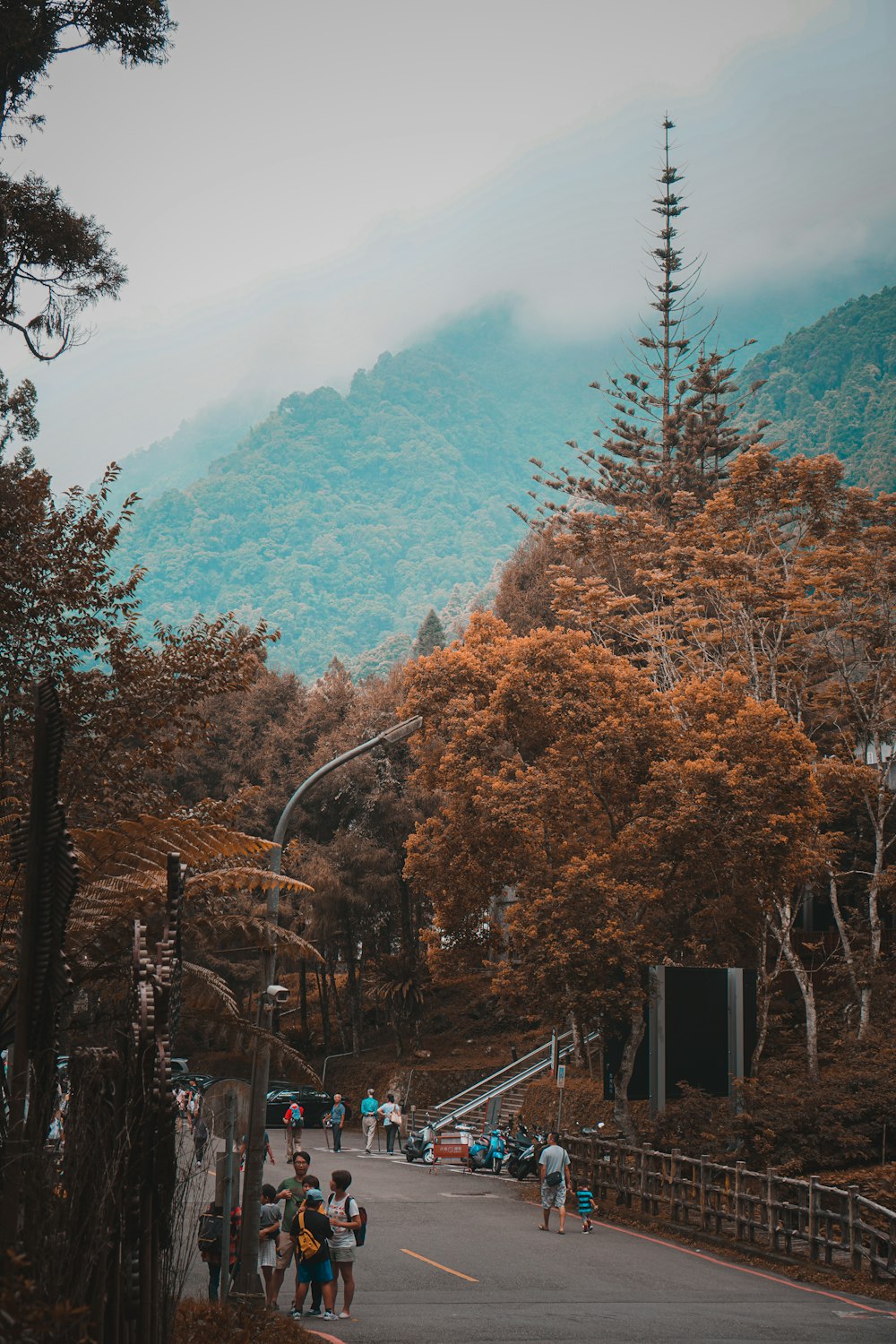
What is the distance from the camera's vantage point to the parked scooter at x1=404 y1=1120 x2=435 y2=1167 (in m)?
30.7

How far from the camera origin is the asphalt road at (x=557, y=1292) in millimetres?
13594

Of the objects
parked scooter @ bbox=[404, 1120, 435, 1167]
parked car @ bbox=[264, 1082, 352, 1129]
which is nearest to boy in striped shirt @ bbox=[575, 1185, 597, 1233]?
parked scooter @ bbox=[404, 1120, 435, 1167]

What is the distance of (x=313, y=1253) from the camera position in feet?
45.5

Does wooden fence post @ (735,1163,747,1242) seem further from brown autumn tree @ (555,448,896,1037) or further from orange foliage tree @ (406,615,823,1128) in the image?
brown autumn tree @ (555,448,896,1037)

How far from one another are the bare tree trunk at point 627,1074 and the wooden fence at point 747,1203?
0.39m

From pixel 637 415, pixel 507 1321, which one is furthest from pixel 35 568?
pixel 637 415

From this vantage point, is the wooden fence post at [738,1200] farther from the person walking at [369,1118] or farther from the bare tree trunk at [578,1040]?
the person walking at [369,1118]

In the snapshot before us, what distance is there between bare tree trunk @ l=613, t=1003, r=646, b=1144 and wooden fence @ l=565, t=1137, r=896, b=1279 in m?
0.39

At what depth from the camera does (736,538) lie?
32406 mm

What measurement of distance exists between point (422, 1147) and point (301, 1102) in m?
8.27

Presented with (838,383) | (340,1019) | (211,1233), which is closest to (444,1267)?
(211,1233)

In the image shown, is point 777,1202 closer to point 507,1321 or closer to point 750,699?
point 507,1321

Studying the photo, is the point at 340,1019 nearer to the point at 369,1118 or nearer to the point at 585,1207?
the point at 369,1118

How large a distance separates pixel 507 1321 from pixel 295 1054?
18.3 ft
